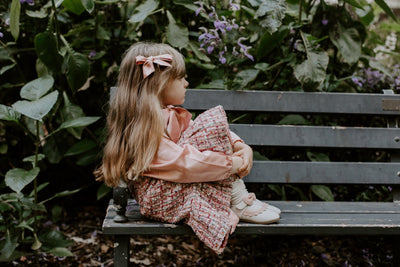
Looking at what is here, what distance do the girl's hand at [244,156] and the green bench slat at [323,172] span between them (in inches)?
15.0

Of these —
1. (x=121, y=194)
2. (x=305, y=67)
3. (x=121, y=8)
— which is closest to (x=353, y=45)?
(x=305, y=67)

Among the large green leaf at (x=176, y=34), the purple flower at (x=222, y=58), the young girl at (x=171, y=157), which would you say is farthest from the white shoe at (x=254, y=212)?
the large green leaf at (x=176, y=34)

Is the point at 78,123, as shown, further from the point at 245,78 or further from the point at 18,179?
the point at 245,78

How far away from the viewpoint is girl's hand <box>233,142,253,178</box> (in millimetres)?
1842

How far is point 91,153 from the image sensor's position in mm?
2797

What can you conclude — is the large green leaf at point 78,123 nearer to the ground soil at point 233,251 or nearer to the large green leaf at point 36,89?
the large green leaf at point 36,89

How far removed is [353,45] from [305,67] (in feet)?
1.49

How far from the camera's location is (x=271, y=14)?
2312 mm

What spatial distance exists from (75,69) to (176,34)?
0.60 meters

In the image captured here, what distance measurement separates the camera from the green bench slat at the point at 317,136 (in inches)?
91.7

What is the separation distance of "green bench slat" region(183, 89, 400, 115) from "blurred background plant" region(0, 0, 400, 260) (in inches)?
3.7

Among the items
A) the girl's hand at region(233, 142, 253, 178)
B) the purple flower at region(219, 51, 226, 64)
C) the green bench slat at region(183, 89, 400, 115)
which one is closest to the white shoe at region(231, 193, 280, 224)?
the girl's hand at region(233, 142, 253, 178)

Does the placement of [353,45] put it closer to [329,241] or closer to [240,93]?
[240,93]

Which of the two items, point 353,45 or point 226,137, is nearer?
point 226,137
